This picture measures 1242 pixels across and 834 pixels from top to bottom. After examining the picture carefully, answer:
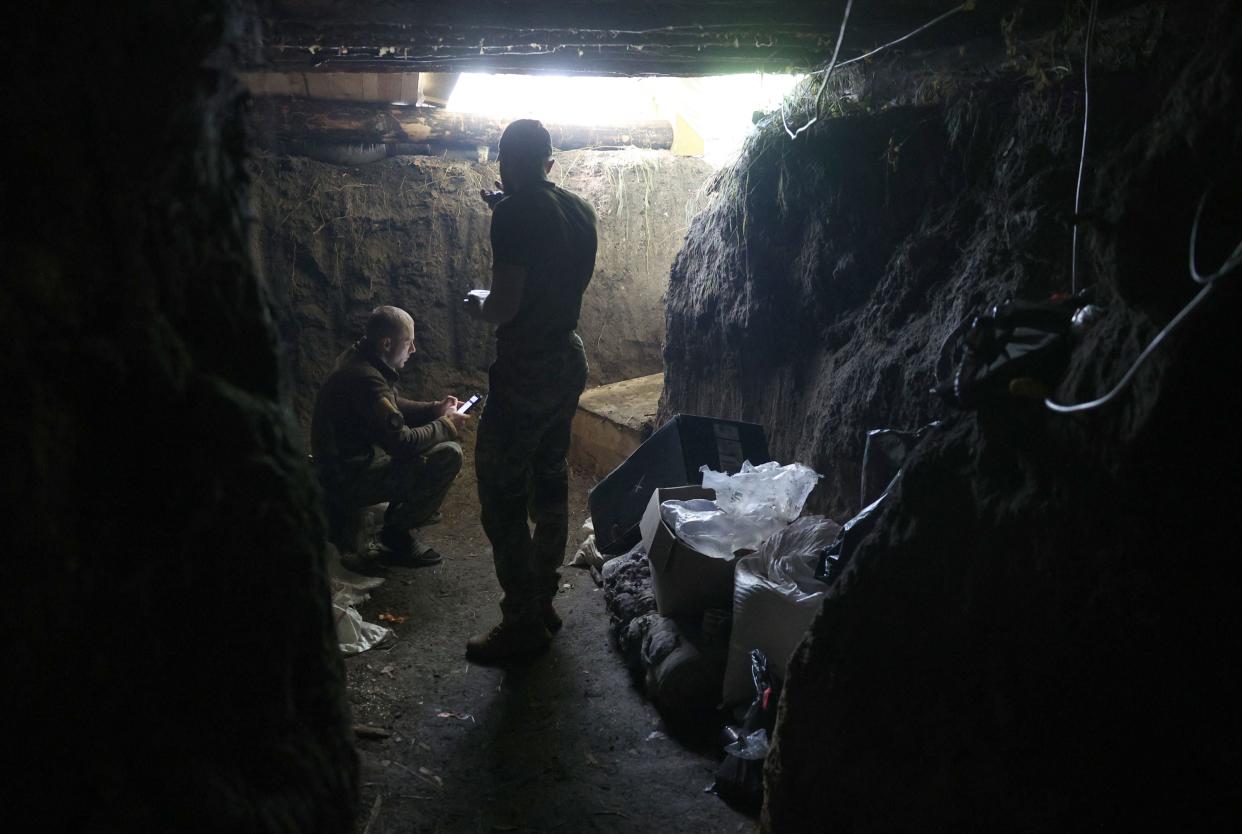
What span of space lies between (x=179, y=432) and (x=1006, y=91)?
3120mm

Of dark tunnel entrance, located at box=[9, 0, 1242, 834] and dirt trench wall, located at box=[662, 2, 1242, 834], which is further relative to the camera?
dirt trench wall, located at box=[662, 2, 1242, 834]

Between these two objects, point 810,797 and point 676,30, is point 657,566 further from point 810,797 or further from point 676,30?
point 676,30

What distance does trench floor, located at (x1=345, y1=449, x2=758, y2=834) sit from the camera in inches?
101

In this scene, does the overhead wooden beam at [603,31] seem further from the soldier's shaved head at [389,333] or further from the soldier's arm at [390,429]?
the soldier's arm at [390,429]

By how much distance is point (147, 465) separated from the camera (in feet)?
3.79

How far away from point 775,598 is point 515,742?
42.3 inches

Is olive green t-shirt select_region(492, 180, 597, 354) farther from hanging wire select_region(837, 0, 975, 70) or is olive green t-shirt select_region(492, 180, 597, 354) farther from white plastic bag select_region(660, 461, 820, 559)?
hanging wire select_region(837, 0, 975, 70)

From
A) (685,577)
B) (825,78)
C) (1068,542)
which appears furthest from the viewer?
(825,78)

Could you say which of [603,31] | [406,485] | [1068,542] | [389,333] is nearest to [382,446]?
[406,485]

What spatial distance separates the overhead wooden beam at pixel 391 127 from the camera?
6.84 m

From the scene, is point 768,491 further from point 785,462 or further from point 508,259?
point 508,259

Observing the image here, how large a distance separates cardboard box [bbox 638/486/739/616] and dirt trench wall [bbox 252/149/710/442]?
4.71m

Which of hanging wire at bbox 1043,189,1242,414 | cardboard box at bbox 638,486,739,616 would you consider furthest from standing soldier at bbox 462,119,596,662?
hanging wire at bbox 1043,189,1242,414

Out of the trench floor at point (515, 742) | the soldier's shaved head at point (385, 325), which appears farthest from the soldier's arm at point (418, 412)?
the trench floor at point (515, 742)
